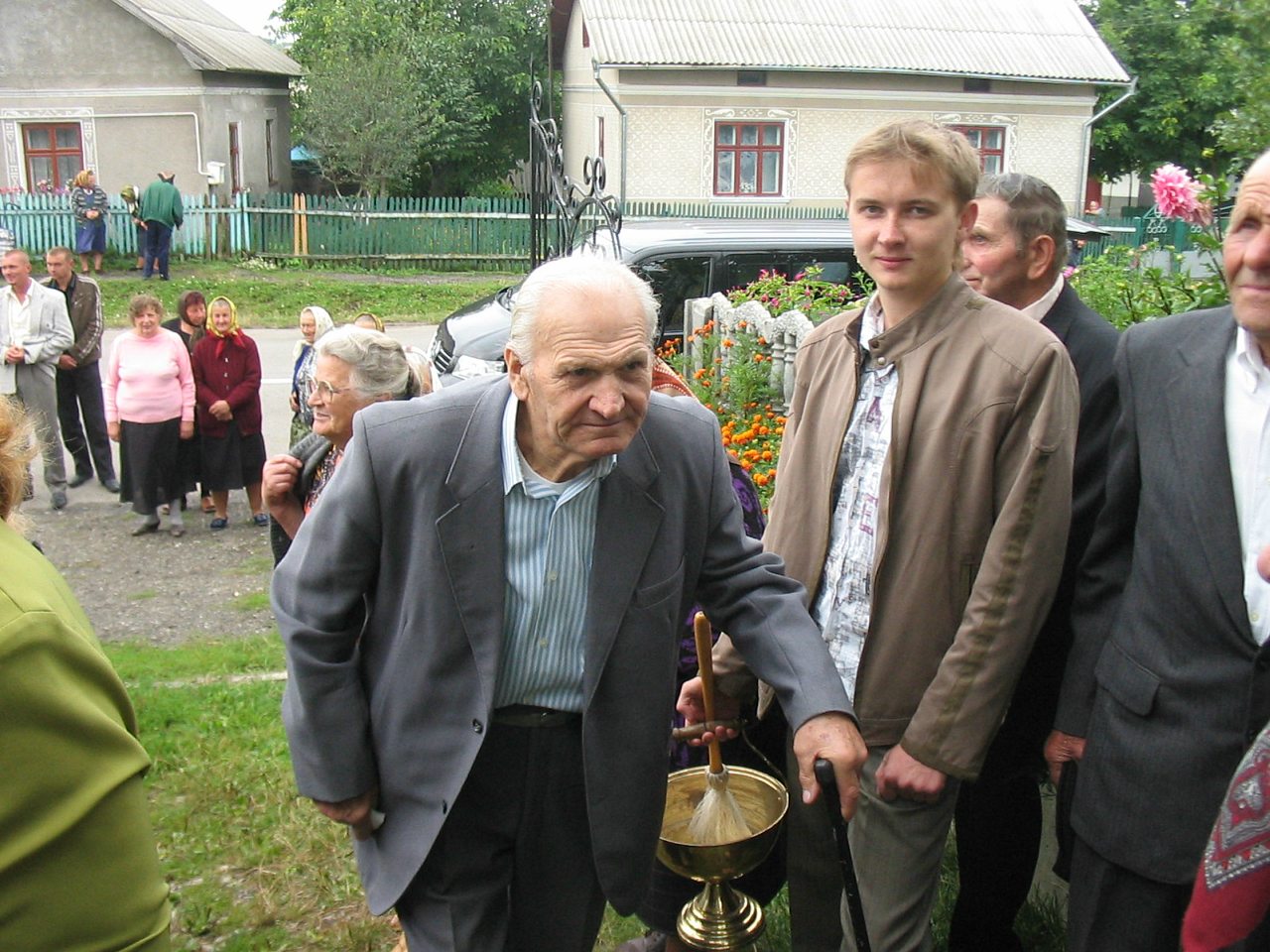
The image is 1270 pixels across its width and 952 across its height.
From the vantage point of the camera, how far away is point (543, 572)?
2.39 metres

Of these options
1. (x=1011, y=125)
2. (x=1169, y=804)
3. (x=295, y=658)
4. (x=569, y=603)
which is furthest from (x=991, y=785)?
(x=1011, y=125)

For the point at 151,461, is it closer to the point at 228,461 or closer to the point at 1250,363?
the point at 228,461

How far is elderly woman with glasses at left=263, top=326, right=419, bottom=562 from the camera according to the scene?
3.88 m

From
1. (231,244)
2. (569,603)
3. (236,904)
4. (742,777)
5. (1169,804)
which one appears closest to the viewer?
(1169,804)

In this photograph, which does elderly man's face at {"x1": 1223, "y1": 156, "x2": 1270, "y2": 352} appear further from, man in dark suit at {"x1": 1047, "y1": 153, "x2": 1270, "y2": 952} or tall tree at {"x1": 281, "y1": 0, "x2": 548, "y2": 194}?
tall tree at {"x1": 281, "y1": 0, "x2": 548, "y2": 194}

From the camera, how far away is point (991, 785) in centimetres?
305

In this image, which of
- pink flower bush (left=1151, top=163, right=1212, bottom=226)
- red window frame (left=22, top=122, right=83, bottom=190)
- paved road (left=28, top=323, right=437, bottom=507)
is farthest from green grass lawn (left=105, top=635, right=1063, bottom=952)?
red window frame (left=22, top=122, right=83, bottom=190)

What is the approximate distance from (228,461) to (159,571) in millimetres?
1166

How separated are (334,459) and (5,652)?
249 cm

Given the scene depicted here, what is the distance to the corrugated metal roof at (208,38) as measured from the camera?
964 inches

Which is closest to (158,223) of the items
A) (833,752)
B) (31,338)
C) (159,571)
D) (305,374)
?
(31,338)

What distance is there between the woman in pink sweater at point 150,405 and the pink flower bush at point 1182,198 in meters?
6.73

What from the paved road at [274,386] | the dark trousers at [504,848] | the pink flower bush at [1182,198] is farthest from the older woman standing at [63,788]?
the paved road at [274,386]

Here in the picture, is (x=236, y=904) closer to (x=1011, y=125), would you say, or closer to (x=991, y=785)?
(x=991, y=785)
